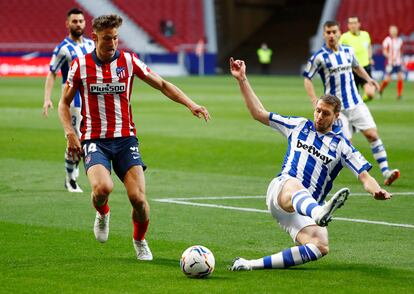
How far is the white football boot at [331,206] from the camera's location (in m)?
7.52

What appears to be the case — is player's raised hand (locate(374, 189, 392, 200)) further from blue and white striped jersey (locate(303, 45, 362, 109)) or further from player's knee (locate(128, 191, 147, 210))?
blue and white striped jersey (locate(303, 45, 362, 109))

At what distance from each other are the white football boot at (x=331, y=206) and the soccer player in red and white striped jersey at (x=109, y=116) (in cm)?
166

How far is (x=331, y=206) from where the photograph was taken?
300 inches

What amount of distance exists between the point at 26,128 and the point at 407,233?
14115mm

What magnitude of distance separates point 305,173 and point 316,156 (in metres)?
0.17

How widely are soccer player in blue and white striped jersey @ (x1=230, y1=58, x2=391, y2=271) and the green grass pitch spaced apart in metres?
0.16

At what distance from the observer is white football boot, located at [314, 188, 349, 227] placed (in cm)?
752

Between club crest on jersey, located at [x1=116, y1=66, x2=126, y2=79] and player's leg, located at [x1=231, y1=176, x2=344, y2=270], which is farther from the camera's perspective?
club crest on jersey, located at [x1=116, y1=66, x2=126, y2=79]

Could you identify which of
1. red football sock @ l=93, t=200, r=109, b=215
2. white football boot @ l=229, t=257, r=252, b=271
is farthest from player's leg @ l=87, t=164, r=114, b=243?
white football boot @ l=229, t=257, r=252, b=271

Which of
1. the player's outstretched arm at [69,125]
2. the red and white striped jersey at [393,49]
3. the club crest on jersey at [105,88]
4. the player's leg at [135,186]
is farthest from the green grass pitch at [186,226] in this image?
the red and white striped jersey at [393,49]

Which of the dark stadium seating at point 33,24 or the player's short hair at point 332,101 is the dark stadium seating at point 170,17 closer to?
the dark stadium seating at point 33,24

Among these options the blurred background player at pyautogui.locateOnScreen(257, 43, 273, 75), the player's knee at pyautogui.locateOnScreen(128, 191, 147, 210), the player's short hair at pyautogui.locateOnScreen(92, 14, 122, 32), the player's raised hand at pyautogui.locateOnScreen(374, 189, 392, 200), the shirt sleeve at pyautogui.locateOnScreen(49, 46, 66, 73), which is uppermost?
the player's short hair at pyautogui.locateOnScreen(92, 14, 122, 32)

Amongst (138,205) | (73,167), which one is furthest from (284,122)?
(73,167)

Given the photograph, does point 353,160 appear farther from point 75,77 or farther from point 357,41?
point 357,41
